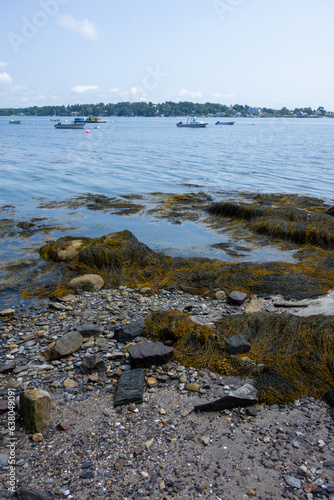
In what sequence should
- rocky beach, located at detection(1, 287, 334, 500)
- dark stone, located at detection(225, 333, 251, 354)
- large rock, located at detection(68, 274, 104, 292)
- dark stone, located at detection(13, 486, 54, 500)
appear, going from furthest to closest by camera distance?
large rock, located at detection(68, 274, 104, 292) < dark stone, located at detection(225, 333, 251, 354) < rocky beach, located at detection(1, 287, 334, 500) < dark stone, located at detection(13, 486, 54, 500)

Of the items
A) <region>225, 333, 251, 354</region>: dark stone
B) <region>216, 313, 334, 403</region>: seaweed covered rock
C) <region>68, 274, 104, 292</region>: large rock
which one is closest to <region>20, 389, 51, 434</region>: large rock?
<region>216, 313, 334, 403</region>: seaweed covered rock

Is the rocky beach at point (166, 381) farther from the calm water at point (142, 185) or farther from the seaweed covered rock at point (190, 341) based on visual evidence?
the calm water at point (142, 185)

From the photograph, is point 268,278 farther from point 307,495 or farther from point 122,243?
point 307,495

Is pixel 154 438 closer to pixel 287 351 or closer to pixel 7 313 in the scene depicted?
pixel 287 351

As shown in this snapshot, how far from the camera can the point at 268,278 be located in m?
8.90

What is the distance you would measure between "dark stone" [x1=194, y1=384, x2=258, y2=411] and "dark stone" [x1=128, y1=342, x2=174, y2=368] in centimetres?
105

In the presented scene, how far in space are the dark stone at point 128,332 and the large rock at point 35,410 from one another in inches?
73.7

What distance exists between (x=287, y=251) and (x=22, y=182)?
54.1 feet

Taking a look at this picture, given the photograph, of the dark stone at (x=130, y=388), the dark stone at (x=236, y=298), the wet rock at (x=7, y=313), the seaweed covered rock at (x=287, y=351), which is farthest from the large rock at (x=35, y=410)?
the dark stone at (x=236, y=298)

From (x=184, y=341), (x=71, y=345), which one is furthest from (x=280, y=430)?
(x=71, y=345)

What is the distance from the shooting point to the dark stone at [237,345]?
5.78m

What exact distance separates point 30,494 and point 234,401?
241 centimetres

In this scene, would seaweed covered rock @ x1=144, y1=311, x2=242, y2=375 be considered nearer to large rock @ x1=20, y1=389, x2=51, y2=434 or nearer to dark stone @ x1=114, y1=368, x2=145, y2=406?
dark stone @ x1=114, y1=368, x2=145, y2=406

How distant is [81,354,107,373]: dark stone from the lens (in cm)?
527
